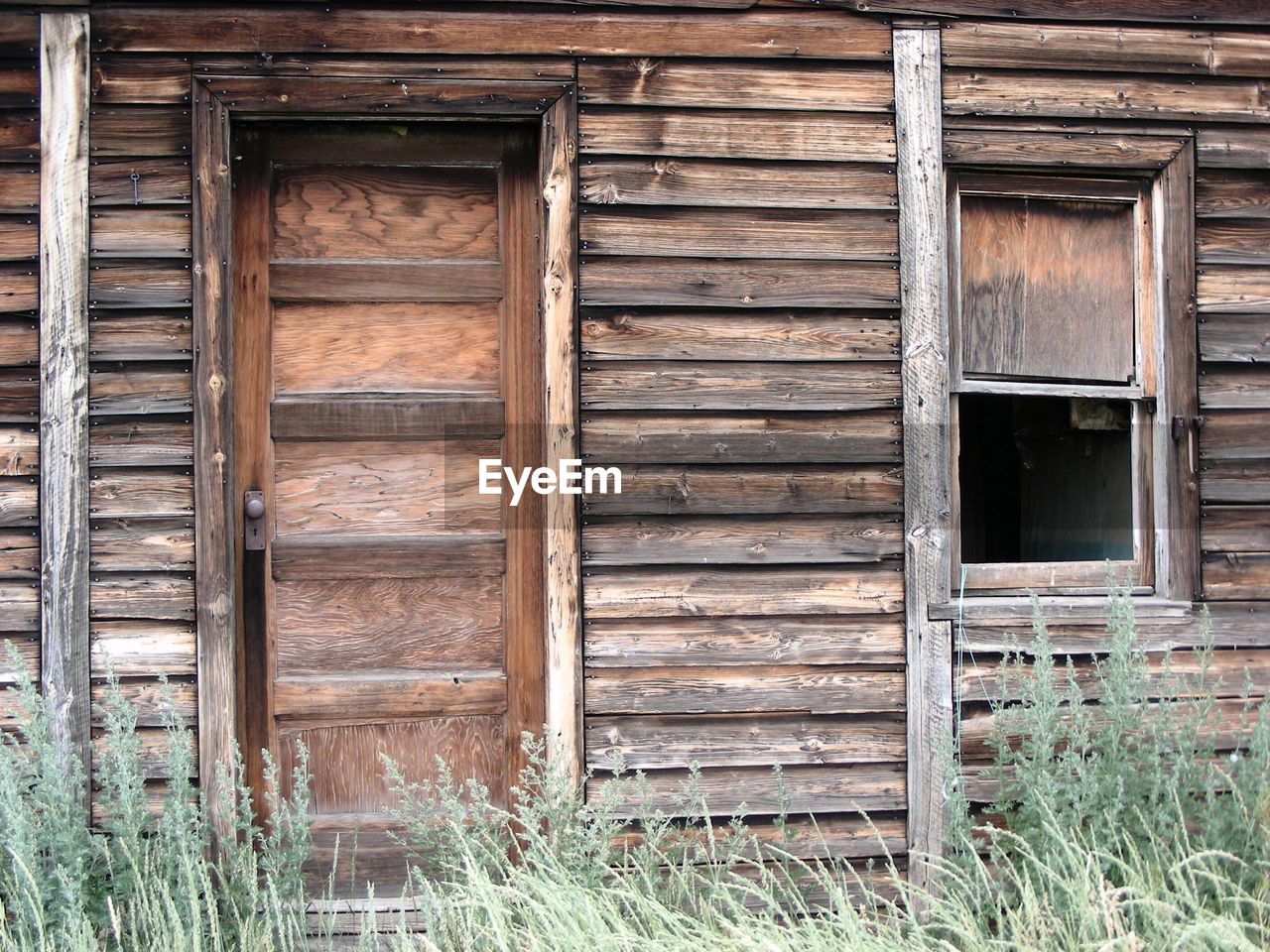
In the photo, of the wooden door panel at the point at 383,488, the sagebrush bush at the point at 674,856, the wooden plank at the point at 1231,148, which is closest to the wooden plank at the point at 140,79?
the wooden door panel at the point at 383,488

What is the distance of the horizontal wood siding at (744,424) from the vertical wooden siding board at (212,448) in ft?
3.65

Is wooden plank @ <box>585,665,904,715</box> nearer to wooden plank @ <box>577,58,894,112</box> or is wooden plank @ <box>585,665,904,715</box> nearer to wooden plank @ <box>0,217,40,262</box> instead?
wooden plank @ <box>577,58,894,112</box>

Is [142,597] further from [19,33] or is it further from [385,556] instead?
[19,33]

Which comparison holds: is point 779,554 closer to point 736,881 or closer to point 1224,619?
point 736,881

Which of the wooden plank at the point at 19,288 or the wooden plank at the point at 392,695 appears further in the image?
the wooden plank at the point at 392,695

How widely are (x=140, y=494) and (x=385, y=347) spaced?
879 mm

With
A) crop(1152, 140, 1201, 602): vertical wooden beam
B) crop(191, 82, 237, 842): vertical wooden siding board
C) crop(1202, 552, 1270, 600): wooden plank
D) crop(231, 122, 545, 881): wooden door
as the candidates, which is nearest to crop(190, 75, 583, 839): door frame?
crop(191, 82, 237, 842): vertical wooden siding board

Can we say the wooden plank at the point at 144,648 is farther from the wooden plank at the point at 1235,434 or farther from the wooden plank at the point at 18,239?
the wooden plank at the point at 1235,434

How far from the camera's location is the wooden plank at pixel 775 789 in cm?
341

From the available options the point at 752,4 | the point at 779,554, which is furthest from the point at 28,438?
the point at 752,4

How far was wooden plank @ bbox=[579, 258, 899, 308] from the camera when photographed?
347cm

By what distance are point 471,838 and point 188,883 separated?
76 centimetres

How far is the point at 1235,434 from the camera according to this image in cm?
368

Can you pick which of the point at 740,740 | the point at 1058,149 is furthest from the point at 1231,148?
the point at 740,740
